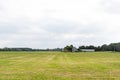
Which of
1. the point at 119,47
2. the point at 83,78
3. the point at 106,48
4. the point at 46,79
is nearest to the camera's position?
the point at 46,79

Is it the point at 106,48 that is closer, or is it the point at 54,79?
the point at 54,79

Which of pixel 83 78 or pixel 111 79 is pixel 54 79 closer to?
pixel 83 78

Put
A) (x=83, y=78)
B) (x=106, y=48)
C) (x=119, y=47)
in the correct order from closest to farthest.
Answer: (x=83, y=78) → (x=119, y=47) → (x=106, y=48)

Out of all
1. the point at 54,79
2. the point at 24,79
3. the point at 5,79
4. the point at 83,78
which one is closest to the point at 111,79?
the point at 83,78

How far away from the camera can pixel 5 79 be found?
16578mm

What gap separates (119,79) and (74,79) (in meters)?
2.45

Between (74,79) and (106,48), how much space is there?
591 ft

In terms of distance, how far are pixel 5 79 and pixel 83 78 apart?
14.3 feet

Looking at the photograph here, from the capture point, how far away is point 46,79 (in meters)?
16.4

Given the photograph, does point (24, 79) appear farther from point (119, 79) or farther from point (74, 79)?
→ point (119, 79)

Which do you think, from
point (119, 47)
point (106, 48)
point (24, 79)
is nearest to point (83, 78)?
point (24, 79)

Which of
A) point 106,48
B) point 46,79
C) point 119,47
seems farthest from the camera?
point 106,48

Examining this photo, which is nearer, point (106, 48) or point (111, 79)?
point (111, 79)

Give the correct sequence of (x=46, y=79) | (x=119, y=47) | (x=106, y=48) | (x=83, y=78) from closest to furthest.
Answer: (x=46, y=79), (x=83, y=78), (x=119, y=47), (x=106, y=48)
